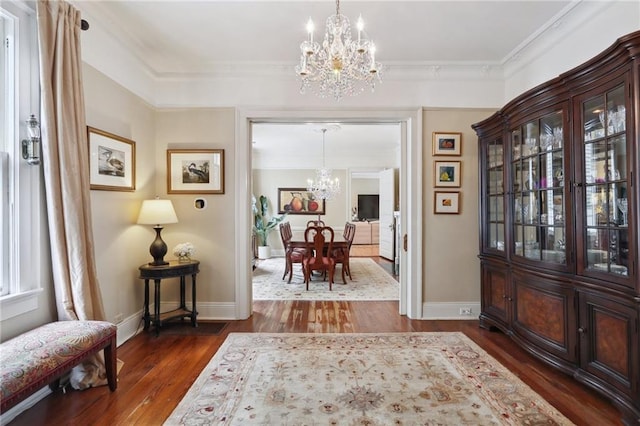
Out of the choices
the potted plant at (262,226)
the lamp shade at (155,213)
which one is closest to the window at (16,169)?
the lamp shade at (155,213)

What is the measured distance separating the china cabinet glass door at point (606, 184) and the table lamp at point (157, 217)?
3.59m

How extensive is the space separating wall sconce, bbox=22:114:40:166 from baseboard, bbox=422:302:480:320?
378cm

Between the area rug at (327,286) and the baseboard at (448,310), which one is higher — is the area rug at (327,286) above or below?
below

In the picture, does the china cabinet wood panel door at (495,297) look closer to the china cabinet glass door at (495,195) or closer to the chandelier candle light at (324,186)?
the china cabinet glass door at (495,195)

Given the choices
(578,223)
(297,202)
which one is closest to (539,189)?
(578,223)

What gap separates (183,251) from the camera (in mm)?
3369

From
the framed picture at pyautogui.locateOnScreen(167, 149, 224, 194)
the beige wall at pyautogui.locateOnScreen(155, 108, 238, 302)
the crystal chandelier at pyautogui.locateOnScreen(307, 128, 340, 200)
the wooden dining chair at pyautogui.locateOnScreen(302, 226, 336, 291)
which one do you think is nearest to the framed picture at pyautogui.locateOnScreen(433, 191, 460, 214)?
the wooden dining chair at pyautogui.locateOnScreen(302, 226, 336, 291)

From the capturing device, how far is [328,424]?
5.97ft

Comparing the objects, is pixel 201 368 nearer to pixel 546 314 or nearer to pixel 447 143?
pixel 546 314

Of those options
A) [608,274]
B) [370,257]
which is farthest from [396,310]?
[370,257]

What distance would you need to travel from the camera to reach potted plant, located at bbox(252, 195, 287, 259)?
8406 mm

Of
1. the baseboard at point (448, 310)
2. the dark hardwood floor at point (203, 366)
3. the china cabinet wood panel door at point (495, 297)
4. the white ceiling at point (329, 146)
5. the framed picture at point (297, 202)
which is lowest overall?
the dark hardwood floor at point (203, 366)

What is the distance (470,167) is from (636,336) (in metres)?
2.26

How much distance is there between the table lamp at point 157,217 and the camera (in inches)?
124
